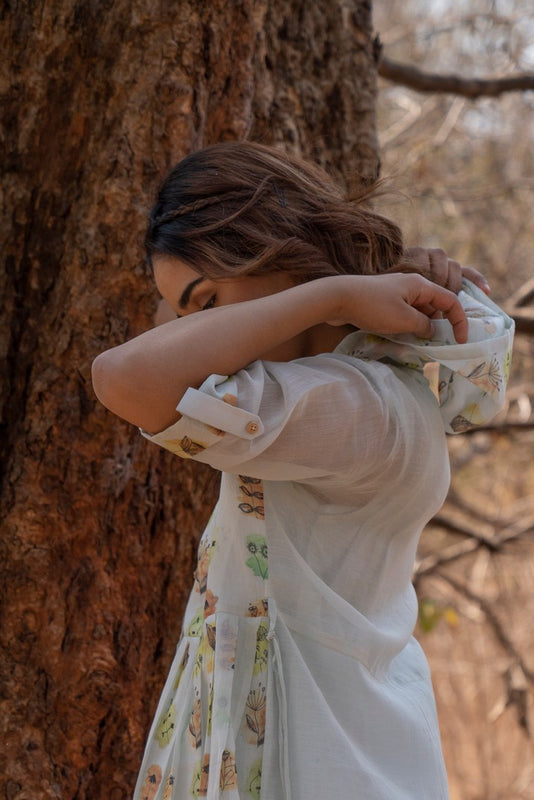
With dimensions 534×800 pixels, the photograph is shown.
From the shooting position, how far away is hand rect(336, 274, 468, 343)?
119 cm

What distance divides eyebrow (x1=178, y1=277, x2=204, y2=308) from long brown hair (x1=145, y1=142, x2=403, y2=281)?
0.02 metres

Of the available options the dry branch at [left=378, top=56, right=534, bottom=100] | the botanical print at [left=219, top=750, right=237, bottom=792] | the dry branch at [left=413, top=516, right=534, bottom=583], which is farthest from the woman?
the dry branch at [left=413, top=516, right=534, bottom=583]

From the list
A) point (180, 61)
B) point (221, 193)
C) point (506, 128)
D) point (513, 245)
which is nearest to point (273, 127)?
point (180, 61)

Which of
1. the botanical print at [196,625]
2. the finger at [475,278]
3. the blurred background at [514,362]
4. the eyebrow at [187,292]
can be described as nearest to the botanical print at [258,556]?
the botanical print at [196,625]

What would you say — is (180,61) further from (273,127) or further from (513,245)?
(513,245)

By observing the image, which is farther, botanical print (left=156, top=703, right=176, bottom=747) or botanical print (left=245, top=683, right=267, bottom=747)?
botanical print (left=156, top=703, right=176, bottom=747)

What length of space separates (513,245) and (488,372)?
13.6 ft

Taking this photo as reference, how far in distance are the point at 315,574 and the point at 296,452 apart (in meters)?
0.18

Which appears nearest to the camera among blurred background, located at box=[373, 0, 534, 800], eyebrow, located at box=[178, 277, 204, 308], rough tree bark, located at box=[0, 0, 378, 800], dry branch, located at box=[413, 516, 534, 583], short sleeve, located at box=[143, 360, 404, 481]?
short sleeve, located at box=[143, 360, 404, 481]

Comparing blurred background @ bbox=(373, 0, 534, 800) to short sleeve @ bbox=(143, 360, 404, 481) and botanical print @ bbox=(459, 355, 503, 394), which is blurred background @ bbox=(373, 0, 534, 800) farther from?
short sleeve @ bbox=(143, 360, 404, 481)

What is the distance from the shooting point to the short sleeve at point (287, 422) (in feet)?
Answer: 3.55

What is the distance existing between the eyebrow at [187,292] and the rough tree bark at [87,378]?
46 cm

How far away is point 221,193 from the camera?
1.32 m

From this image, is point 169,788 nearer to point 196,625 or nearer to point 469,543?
point 196,625
